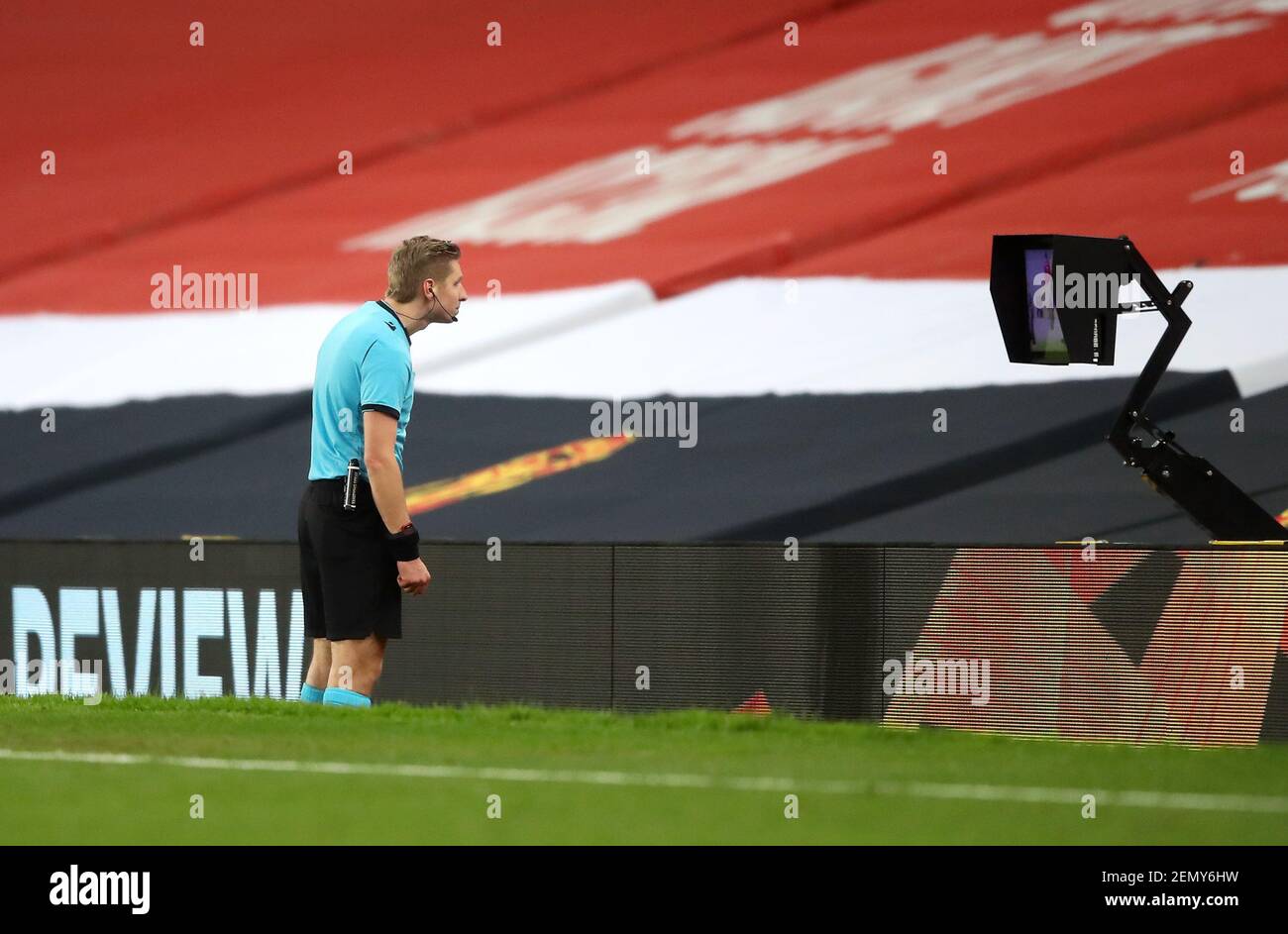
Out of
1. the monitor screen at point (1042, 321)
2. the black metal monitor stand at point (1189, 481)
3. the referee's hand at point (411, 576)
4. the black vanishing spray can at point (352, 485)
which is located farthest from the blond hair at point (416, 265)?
the black metal monitor stand at point (1189, 481)

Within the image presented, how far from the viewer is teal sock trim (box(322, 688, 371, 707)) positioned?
6988mm

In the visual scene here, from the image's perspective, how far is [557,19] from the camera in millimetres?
14938

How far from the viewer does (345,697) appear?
6992 mm

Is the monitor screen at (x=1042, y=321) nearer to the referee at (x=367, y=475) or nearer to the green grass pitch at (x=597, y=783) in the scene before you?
the green grass pitch at (x=597, y=783)

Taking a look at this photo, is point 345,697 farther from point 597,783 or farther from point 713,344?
point 713,344

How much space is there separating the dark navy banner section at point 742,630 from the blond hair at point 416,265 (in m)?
2.20

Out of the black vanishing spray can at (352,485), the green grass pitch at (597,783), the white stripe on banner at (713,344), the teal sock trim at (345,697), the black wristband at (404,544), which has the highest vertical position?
the white stripe on banner at (713,344)

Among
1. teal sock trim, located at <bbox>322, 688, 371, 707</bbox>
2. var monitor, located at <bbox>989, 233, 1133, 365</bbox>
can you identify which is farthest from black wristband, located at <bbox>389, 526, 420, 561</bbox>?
var monitor, located at <bbox>989, 233, 1133, 365</bbox>

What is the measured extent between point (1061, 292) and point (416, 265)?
2.98 m

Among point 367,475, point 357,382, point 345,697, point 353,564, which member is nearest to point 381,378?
point 357,382

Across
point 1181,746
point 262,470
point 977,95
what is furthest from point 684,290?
point 1181,746

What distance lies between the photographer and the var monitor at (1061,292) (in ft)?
27.2

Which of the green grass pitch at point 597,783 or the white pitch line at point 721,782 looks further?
the white pitch line at point 721,782
